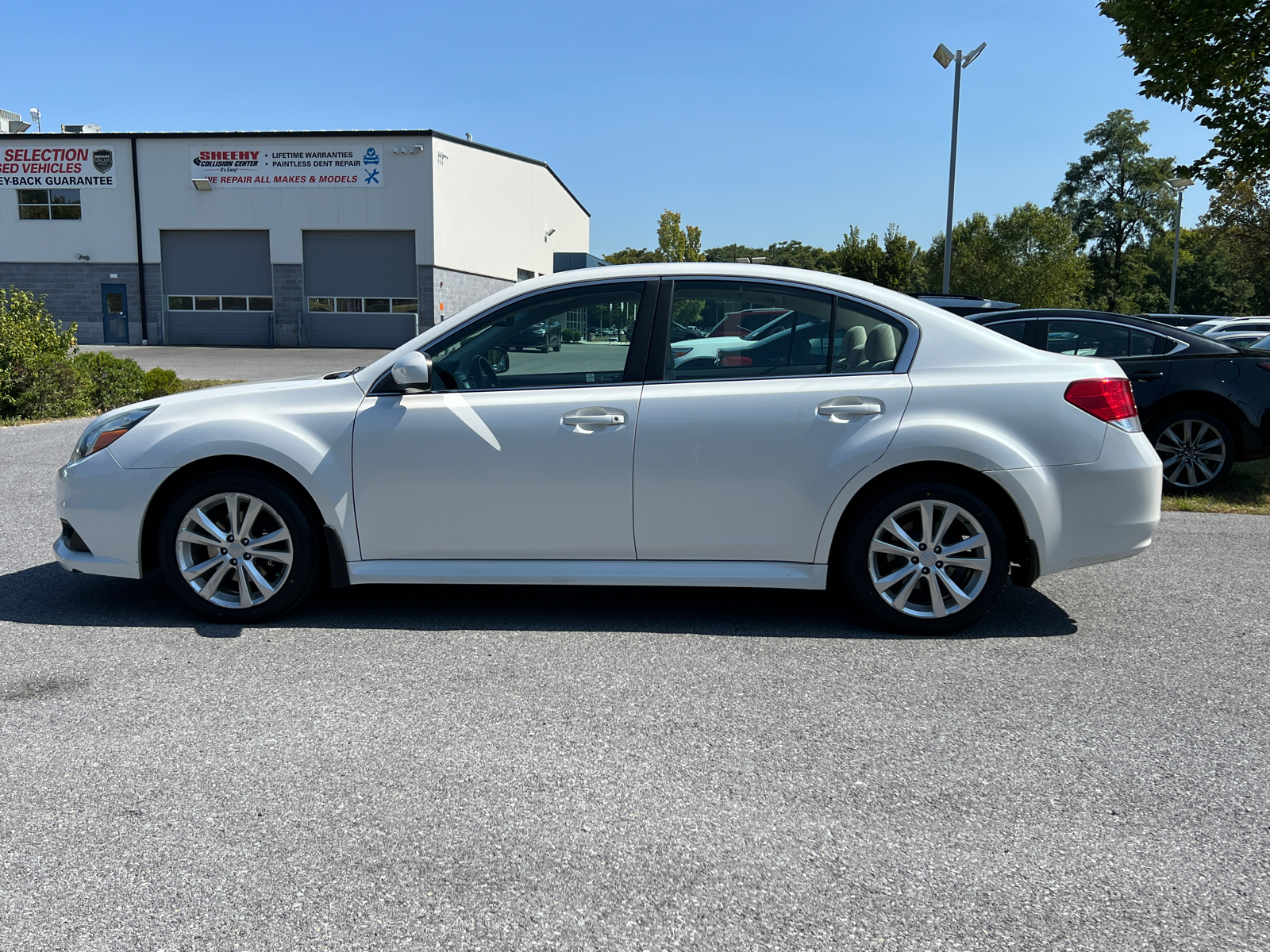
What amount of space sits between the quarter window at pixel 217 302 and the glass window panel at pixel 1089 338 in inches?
1337

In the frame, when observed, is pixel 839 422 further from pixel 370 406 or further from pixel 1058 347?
pixel 1058 347

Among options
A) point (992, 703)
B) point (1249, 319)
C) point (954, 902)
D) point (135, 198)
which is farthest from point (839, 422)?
point (135, 198)

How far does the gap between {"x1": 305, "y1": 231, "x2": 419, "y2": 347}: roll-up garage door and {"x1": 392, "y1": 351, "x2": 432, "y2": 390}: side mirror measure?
33.4 m

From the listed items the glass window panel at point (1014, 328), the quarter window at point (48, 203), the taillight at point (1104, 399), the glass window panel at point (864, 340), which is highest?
the quarter window at point (48, 203)

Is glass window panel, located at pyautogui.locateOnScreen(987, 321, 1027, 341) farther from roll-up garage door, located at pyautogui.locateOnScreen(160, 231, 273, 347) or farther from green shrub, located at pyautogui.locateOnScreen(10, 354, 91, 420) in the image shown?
roll-up garage door, located at pyautogui.locateOnScreen(160, 231, 273, 347)

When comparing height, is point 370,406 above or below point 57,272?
below

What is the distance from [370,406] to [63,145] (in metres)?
40.7

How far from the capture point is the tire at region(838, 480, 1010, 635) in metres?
4.53

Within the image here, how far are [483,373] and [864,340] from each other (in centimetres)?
178

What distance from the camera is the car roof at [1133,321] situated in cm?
858

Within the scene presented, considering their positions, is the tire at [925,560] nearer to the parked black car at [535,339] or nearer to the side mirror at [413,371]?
the parked black car at [535,339]

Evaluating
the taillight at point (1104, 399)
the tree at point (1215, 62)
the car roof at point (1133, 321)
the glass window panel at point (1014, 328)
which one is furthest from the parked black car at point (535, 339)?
the tree at point (1215, 62)

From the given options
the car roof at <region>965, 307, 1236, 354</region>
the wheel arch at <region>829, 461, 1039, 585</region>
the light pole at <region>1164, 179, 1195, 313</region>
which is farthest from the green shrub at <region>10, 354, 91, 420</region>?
the light pole at <region>1164, 179, 1195, 313</region>

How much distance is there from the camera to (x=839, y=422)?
450 cm
